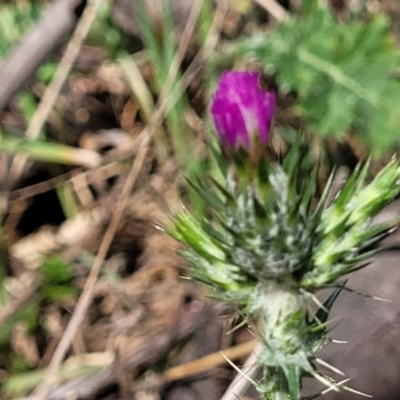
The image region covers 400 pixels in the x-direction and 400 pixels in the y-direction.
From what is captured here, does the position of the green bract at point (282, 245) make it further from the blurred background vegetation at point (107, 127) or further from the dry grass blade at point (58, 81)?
the dry grass blade at point (58, 81)

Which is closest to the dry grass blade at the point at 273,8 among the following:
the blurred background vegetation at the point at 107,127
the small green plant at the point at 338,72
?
the blurred background vegetation at the point at 107,127

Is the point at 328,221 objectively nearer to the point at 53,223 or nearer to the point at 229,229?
the point at 229,229

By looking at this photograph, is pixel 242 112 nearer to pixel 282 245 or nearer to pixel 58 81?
pixel 282 245

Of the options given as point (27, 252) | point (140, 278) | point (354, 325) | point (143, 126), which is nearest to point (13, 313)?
point (27, 252)

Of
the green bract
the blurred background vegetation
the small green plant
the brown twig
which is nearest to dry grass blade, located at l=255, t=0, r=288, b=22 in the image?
the blurred background vegetation

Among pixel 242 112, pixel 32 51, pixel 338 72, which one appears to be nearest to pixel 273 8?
pixel 338 72

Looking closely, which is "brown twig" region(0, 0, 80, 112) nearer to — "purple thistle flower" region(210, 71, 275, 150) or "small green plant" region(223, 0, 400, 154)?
"small green plant" region(223, 0, 400, 154)

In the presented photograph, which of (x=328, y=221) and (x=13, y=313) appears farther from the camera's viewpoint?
(x=13, y=313)
